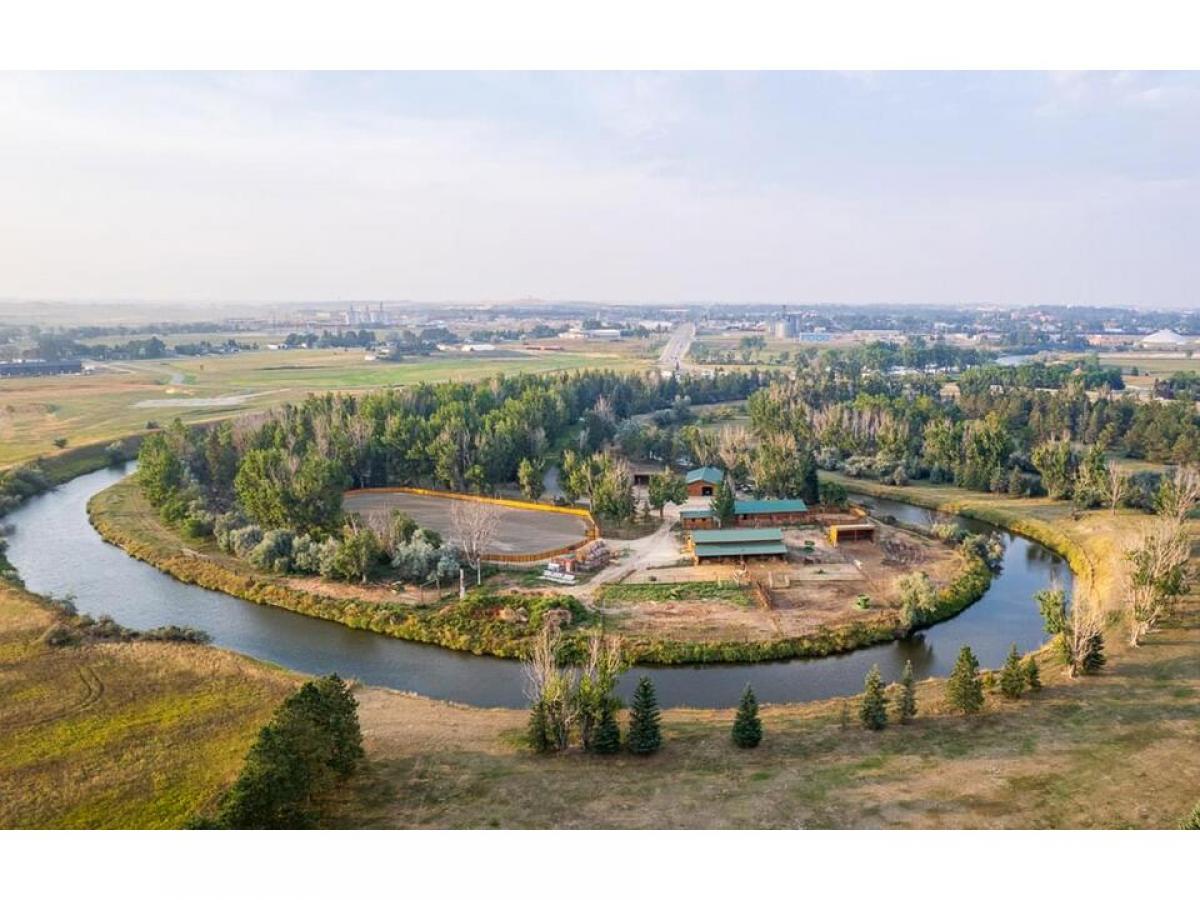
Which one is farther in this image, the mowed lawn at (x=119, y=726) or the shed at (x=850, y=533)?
the shed at (x=850, y=533)

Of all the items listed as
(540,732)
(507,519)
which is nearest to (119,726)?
(540,732)

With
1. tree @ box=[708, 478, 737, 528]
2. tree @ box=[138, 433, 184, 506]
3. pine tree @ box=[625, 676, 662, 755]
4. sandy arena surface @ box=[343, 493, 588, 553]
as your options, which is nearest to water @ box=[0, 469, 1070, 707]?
tree @ box=[138, 433, 184, 506]

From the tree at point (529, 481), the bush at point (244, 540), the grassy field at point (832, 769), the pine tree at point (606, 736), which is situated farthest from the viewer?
the tree at point (529, 481)

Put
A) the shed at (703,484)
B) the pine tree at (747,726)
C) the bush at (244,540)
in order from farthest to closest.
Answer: the shed at (703,484) < the bush at (244,540) < the pine tree at (747,726)

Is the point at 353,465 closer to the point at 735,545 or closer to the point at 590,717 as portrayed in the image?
the point at 735,545

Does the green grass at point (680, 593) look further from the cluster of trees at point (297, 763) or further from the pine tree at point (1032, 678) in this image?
the cluster of trees at point (297, 763)

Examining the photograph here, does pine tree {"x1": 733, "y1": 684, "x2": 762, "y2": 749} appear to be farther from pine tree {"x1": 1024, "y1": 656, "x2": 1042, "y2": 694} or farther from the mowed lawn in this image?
the mowed lawn

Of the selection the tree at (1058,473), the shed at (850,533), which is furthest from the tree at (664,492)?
the tree at (1058,473)
